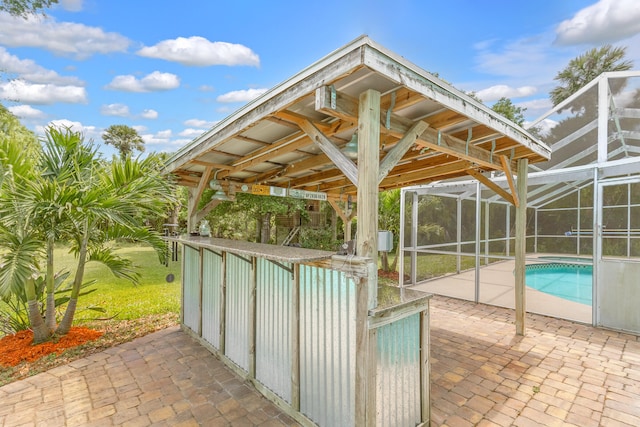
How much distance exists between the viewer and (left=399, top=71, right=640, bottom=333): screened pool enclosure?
4.89m

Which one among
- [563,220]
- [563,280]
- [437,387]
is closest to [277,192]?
[437,387]

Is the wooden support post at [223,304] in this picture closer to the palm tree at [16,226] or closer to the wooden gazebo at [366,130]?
the wooden gazebo at [366,130]

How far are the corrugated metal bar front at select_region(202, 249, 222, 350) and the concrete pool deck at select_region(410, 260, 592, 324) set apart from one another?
526cm

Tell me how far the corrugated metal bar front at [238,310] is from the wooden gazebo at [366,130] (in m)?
1.03

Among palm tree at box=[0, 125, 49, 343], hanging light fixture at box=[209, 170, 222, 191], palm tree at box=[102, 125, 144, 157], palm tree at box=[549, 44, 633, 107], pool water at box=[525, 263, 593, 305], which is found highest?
palm tree at box=[549, 44, 633, 107]

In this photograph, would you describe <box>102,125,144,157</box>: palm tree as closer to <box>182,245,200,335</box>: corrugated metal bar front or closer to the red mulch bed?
the red mulch bed

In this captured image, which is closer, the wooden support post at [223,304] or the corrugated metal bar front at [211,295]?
the wooden support post at [223,304]

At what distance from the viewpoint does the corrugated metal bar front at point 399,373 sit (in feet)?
7.06

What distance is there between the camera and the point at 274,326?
287cm

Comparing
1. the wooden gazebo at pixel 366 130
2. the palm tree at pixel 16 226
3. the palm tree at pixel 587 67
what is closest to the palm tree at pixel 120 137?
the palm tree at pixel 16 226

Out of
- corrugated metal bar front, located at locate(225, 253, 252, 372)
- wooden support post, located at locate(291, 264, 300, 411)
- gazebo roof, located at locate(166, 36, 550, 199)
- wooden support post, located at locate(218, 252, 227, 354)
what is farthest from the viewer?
wooden support post, located at locate(218, 252, 227, 354)

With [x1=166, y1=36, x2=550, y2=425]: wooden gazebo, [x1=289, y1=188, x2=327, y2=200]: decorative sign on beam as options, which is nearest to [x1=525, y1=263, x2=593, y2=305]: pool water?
[x1=166, y1=36, x2=550, y2=425]: wooden gazebo

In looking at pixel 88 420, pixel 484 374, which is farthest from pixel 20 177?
pixel 484 374

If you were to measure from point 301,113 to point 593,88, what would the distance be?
5792 mm
